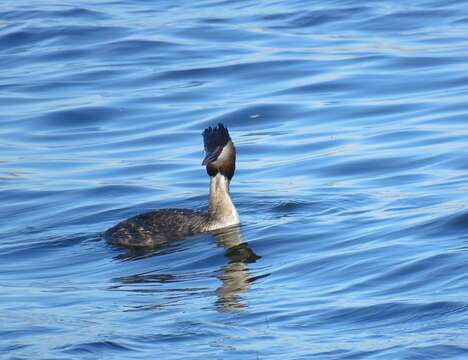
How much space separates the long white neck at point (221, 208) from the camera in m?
14.4

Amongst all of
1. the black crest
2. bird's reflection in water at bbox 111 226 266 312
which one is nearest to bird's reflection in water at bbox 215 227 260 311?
bird's reflection in water at bbox 111 226 266 312

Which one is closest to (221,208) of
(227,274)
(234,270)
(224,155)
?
(224,155)

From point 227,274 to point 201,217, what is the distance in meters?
2.08

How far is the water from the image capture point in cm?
1012

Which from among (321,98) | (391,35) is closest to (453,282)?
(321,98)

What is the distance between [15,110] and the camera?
865 inches

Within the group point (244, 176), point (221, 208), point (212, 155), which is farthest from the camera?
point (244, 176)

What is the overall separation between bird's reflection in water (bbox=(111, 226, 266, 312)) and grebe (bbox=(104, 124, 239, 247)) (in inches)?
4.3

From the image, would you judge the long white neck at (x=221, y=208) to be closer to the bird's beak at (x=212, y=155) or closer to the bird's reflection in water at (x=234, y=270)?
the bird's reflection in water at (x=234, y=270)

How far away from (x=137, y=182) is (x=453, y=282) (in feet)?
20.9

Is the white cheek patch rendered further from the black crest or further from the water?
the water

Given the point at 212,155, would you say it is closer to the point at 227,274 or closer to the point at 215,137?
the point at 215,137

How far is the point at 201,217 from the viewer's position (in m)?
14.4

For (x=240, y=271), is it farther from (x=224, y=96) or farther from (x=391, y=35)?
(x=391, y=35)
